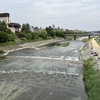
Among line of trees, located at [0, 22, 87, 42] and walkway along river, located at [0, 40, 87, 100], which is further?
line of trees, located at [0, 22, 87, 42]

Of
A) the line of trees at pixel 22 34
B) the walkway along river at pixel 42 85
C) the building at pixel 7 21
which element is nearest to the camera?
the walkway along river at pixel 42 85

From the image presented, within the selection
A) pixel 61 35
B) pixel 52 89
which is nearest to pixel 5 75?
pixel 52 89

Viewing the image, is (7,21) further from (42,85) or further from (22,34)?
(42,85)

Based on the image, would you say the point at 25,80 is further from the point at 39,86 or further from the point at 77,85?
the point at 77,85

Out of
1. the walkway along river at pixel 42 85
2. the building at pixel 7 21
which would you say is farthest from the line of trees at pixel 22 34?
the walkway along river at pixel 42 85

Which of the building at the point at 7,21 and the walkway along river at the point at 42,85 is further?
the building at the point at 7,21

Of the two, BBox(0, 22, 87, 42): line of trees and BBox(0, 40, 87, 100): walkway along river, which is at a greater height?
BBox(0, 22, 87, 42): line of trees

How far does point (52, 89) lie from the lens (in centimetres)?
1595

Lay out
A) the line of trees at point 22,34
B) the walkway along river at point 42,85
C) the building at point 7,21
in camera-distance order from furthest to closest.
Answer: the building at point 7,21, the line of trees at point 22,34, the walkway along river at point 42,85

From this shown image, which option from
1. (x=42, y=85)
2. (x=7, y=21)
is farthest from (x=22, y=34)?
(x=42, y=85)

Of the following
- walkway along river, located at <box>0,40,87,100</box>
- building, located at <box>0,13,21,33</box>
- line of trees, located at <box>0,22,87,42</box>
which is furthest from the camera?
building, located at <box>0,13,21,33</box>

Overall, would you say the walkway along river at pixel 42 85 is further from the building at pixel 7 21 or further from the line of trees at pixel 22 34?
the building at pixel 7 21

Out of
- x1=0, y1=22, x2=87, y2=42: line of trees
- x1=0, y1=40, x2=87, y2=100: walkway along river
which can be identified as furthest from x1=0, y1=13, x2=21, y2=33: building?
x1=0, y1=40, x2=87, y2=100: walkway along river

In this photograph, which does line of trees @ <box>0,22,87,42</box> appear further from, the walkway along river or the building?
the walkway along river
